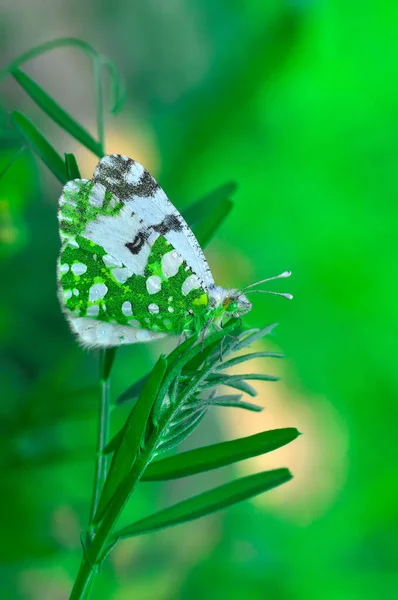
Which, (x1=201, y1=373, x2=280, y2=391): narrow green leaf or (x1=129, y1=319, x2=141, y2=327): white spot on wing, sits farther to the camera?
(x1=129, y1=319, x2=141, y2=327): white spot on wing

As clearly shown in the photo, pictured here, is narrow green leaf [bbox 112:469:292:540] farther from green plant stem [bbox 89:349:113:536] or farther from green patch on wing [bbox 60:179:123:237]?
green patch on wing [bbox 60:179:123:237]

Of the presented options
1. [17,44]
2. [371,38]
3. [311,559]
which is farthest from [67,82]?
[311,559]

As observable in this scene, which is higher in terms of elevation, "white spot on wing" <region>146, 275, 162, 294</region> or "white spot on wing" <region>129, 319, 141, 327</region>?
"white spot on wing" <region>146, 275, 162, 294</region>

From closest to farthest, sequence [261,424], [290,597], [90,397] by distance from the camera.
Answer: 1. [90,397]
2. [290,597]
3. [261,424]

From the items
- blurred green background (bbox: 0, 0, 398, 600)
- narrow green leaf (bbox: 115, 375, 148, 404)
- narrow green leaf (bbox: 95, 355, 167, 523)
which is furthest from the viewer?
blurred green background (bbox: 0, 0, 398, 600)

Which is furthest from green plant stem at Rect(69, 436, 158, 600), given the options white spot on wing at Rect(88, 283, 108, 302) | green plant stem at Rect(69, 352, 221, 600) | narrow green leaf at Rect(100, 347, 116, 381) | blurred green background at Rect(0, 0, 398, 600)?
blurred green background at Rect(0, 0, 398, 600)

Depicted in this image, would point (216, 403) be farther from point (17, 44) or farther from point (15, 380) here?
point (17, 44)

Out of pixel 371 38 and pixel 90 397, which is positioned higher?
pixel 371 38

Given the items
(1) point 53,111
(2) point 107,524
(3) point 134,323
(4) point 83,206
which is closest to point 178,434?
(2) point 107,524
